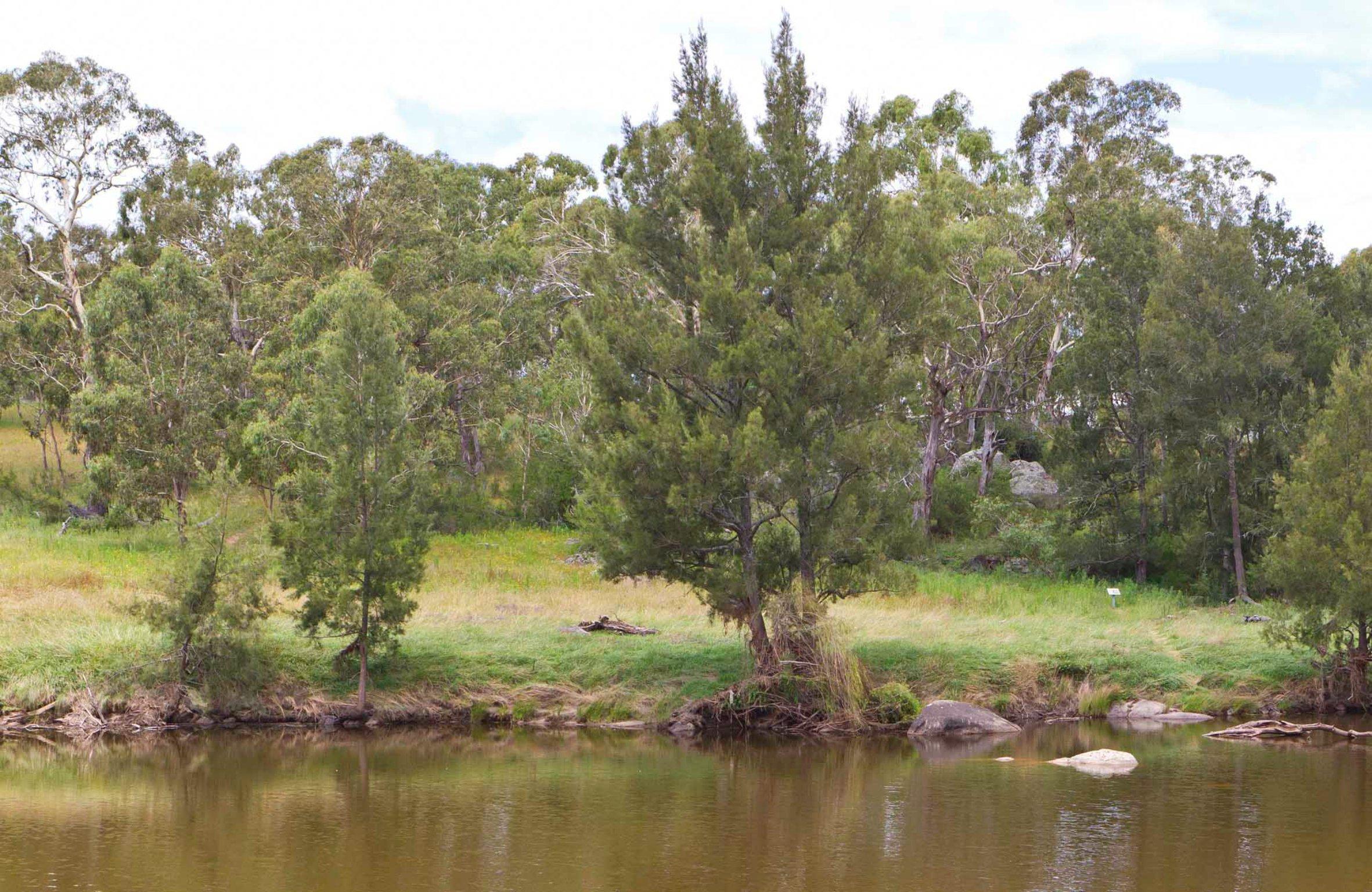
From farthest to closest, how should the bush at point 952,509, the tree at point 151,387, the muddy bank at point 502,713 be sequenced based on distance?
the bush at point 952,509 < the tree at point 151,387 < the muddy bank at point 502,713

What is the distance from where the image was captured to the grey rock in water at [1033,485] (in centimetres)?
4719

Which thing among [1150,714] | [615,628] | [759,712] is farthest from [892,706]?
[615,628]

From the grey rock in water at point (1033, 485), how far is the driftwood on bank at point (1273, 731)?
24.0 metres

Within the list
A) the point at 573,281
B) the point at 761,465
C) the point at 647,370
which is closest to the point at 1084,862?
the point at 761,465

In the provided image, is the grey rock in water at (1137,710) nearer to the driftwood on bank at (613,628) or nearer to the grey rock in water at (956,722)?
the grey rock in water at (956,722)

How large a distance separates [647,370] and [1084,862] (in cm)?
1244

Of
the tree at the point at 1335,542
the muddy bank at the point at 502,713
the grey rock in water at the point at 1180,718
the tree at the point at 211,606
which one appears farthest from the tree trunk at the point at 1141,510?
the tree at the point at 211,606

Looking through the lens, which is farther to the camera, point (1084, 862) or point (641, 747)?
point (641, 747)

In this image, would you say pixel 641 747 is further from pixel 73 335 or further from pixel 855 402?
pixel 73 335

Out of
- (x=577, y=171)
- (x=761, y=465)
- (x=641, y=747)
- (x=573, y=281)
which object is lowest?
(x=641, y=747)

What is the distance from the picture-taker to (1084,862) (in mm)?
13711

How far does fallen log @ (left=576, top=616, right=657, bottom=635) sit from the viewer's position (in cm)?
2736

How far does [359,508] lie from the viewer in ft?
76.7

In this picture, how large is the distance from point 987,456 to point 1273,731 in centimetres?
2548
